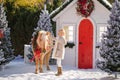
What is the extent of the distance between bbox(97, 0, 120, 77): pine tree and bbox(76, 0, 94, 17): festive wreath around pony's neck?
3.50m

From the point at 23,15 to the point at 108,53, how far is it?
10.7m

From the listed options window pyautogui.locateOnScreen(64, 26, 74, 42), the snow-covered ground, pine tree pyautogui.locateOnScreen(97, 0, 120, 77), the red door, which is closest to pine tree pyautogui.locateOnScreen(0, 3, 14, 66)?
the snow-covered ground

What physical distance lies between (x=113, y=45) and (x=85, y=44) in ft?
11.8

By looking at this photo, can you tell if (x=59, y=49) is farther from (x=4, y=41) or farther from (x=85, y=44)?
(x=4, y=41)

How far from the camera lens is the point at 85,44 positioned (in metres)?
20.3

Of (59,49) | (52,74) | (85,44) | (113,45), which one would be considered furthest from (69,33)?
(113,45)

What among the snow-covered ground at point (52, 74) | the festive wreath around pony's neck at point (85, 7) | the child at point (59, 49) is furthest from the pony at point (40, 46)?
the festive wreath around pony's neck at point (85, 7)

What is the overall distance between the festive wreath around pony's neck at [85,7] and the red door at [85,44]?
0.39 metres

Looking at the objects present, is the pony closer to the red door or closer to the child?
the child

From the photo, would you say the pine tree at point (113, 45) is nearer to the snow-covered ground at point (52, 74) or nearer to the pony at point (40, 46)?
the snow-covered ground at point (52, 74)

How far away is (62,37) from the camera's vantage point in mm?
17484

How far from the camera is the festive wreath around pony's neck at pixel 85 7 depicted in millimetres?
20156

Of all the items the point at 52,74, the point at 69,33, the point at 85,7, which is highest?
the point at 85,7

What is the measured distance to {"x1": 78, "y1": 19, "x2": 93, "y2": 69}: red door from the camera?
798 inches
